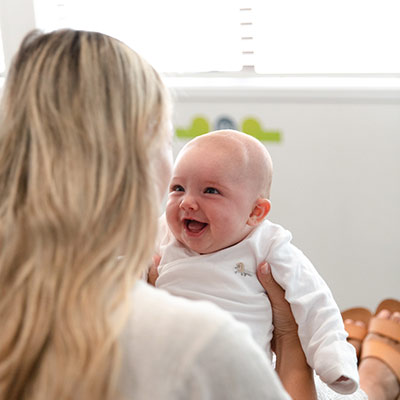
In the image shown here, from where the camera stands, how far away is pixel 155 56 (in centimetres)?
279

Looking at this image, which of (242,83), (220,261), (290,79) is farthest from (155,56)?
(220,261)

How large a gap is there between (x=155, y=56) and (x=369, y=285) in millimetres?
1304

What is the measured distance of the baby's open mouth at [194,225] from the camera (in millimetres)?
1456

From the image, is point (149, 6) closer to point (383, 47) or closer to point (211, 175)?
point (383, 47)

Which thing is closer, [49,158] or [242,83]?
[49,158]

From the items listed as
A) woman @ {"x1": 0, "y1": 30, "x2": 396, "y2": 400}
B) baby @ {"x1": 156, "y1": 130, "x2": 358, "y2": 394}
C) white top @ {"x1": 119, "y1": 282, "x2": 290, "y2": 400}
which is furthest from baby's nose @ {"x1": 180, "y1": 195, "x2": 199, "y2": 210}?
white top @ {"x1": 119, "y1": 282, "x2": 290, "y2": 400}

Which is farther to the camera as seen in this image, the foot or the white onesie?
the foot

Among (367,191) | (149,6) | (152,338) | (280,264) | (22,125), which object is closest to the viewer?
(152,338)

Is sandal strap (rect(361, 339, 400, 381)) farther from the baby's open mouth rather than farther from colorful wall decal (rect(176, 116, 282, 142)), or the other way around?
the baby's open mouth

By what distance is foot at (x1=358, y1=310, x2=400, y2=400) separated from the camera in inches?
79.1

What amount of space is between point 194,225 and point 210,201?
0.22 ft

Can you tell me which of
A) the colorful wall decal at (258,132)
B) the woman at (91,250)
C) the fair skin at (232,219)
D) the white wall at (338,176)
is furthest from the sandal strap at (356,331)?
the woman at (91,250)

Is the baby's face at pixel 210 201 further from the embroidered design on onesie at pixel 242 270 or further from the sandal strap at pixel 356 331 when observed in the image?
the sandal strap at pixel 356 331

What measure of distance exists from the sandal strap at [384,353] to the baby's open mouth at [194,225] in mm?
987
